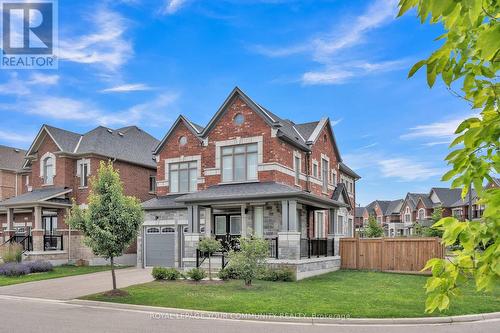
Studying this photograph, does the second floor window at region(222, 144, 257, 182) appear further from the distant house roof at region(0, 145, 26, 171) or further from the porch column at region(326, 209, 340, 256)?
the distant house roof at region(0, 145, 26, 171)

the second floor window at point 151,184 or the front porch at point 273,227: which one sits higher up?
the second floor window at point 151,184

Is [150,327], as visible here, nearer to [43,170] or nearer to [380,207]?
[43,170]

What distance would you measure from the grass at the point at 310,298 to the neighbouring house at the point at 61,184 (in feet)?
45.9

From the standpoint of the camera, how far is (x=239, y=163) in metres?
25.7

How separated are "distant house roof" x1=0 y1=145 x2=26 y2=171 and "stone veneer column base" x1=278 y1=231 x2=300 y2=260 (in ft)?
97.3

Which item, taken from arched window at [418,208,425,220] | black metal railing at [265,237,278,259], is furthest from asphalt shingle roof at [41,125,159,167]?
arched window at [418,208,425,220]

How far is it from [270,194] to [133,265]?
14.3 meters

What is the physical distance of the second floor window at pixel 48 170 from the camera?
1280 inches

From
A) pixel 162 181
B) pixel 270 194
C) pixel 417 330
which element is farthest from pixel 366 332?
pixel 162 181

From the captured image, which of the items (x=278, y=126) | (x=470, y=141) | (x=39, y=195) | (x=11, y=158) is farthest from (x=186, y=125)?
(x=470, y=141)

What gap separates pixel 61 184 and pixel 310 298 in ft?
74.7

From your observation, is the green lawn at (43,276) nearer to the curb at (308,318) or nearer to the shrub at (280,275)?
the curb at (308,318)

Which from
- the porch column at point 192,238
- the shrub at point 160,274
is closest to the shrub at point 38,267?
the porch column at point 192,238

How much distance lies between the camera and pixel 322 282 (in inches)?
778
